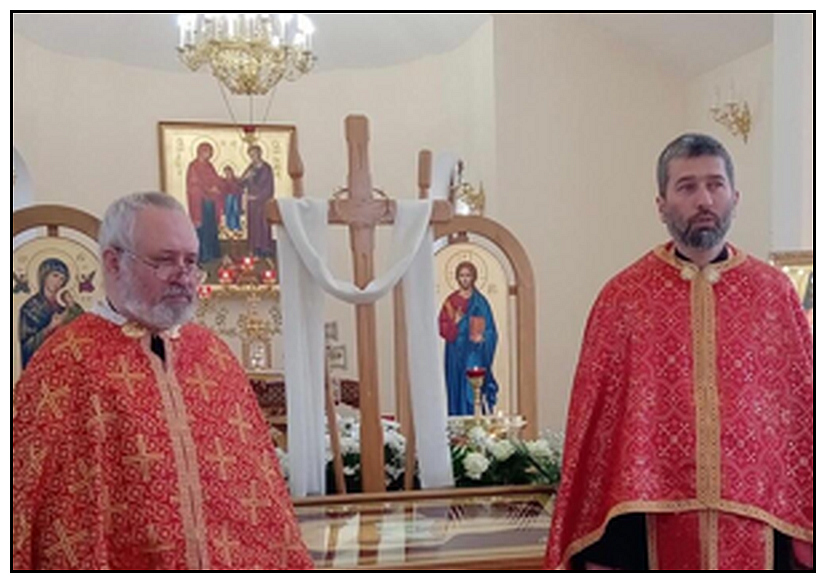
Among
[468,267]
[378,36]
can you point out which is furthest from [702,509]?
[378,36]

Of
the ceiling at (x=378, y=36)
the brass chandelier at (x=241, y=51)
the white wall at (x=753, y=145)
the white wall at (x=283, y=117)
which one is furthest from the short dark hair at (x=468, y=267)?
the ceiling at (x=378, y=36)

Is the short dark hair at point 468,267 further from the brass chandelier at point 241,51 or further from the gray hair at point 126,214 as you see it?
the brass chandelier at point 241,51

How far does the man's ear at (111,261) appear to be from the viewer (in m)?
1.83

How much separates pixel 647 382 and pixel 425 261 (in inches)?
49.4

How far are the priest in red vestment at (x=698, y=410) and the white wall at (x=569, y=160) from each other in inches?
181

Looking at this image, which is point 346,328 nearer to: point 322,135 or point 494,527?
point 322,135

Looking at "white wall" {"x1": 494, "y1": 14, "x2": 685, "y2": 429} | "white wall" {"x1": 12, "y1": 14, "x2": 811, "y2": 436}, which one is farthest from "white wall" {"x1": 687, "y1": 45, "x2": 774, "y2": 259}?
"white wall" {"x1": 494, "y1": 14, "x2": 685, "y2": 429}

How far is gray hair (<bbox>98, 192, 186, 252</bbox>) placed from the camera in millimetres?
1802

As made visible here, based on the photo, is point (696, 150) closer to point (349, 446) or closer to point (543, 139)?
point (349, 446)

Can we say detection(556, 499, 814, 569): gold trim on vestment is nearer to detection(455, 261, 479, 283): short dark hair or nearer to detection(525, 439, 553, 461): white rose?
detection(525, 439, 553, 461): white rose

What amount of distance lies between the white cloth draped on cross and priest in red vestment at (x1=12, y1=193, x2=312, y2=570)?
0.94m

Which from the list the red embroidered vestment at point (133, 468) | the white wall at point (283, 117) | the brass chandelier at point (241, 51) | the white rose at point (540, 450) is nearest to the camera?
the red embroidered vestment at point (133, 468)

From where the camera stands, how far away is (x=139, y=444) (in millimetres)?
1778

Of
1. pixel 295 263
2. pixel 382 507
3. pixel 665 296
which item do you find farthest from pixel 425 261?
pixel 665 296
